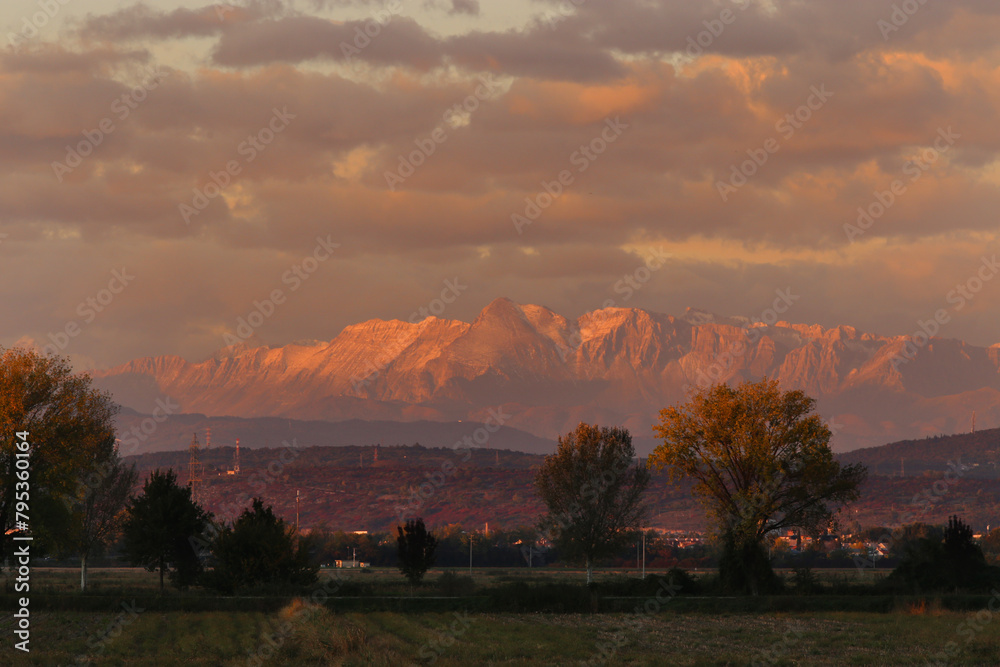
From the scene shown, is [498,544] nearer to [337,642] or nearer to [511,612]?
[511,612]

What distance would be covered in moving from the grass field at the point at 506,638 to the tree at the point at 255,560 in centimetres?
963

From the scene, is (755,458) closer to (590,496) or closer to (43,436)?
(590,496)

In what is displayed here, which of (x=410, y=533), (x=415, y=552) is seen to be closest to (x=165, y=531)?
(x=410, y=533)

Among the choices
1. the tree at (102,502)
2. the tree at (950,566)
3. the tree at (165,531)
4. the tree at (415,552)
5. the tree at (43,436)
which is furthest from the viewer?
the tree at (102,502)

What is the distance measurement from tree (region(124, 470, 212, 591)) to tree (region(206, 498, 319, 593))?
24.4 feet

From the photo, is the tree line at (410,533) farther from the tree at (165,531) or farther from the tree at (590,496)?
the tree at (590,496)

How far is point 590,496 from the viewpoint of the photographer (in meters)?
87.4

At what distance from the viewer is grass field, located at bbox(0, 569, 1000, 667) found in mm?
36656

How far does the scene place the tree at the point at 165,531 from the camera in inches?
2871

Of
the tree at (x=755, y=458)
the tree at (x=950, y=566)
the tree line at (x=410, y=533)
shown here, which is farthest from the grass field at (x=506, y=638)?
the tree at (x=755, y=458)

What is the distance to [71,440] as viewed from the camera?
6912 centimetres

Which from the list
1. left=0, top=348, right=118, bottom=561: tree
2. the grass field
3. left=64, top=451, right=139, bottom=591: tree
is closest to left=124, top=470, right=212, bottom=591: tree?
left=0, top=348, right=118, bottom=561: tree

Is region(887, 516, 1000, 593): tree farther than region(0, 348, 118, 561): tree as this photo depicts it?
No

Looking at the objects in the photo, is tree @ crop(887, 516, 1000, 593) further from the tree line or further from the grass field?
the grass field
